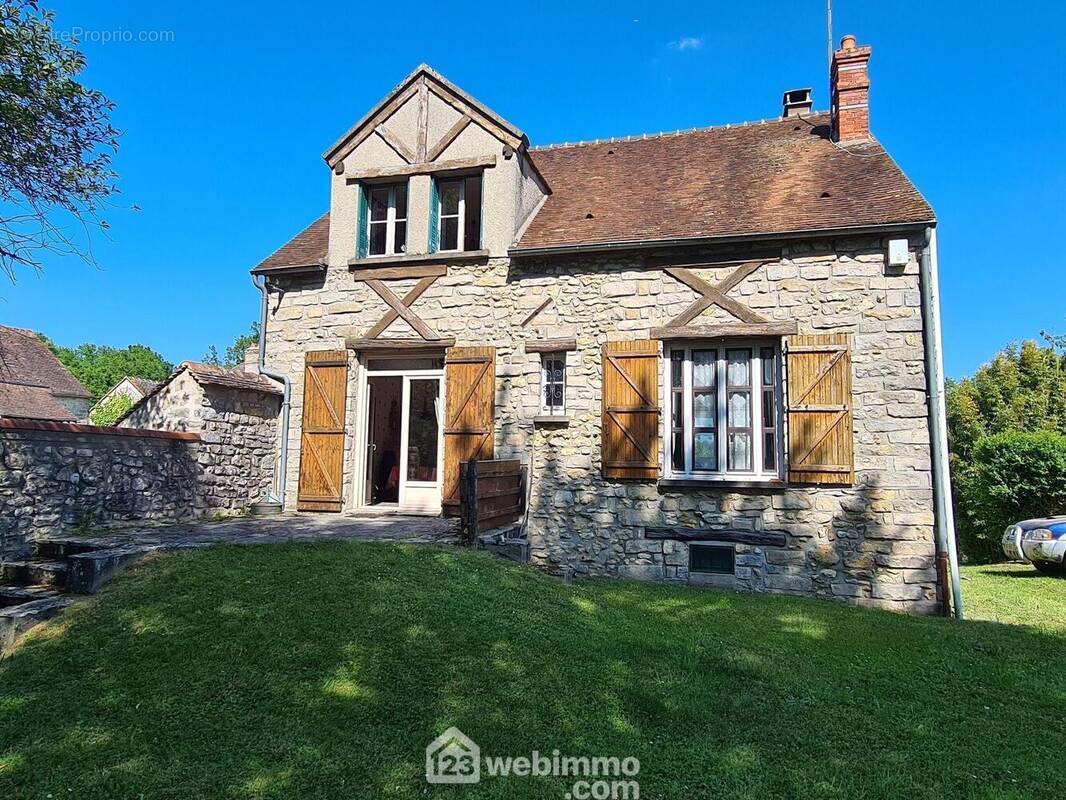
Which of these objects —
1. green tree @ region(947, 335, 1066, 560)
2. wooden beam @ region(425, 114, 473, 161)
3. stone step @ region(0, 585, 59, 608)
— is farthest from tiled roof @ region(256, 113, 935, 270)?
green tree @ region(947, 335, 1066, 560)

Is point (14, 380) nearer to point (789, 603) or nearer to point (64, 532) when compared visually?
point (64, 532)

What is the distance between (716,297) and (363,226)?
Answer: 5.45 meters

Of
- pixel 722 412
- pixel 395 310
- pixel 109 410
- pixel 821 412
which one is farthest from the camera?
pixel 109 410

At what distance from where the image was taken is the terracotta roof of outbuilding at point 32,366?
24.2 meters

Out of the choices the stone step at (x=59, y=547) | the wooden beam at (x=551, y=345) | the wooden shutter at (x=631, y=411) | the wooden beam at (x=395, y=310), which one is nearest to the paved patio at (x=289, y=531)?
the stone step at (x=59, y=547)

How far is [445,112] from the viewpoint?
31.0ft

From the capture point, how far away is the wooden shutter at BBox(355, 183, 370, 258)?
31.2 feet

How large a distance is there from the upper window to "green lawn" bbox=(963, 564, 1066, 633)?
8195 millimetres

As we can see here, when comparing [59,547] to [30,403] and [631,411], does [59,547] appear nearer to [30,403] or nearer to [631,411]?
[631,411]

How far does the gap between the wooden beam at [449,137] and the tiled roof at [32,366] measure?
22646 mm

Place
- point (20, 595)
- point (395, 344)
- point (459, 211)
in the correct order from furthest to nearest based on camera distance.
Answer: point (459, 211), point (395, 344), point (20, 595)

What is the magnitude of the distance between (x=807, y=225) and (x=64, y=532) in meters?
9.25

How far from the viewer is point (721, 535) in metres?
7.72

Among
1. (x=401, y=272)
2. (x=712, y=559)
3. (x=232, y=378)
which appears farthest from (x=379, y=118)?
(x=712, y=559)
